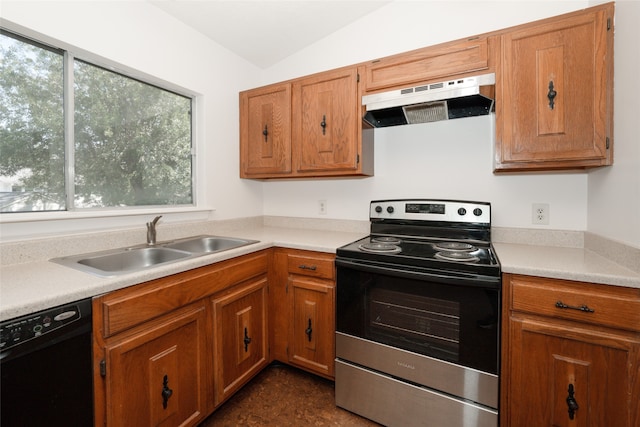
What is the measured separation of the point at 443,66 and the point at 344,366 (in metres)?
1.79

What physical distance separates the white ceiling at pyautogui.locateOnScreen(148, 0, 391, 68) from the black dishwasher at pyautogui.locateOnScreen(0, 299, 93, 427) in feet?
6.17

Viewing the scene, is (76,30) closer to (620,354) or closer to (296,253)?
(296,253)

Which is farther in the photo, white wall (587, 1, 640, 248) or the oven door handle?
the oven door handle

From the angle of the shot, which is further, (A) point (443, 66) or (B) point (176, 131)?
(B) point (176, 131)

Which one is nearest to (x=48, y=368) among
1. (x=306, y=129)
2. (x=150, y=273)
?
(x=150, y=273)

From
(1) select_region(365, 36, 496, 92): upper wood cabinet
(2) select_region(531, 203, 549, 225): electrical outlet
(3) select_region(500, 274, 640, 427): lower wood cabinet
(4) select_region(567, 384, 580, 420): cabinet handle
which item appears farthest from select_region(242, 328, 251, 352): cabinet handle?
(2) select_region(531, 203, 549, 225): electrical outlet

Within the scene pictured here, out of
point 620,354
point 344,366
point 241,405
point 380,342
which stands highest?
point 620,354

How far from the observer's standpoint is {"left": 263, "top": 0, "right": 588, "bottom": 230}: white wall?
1.74 metres

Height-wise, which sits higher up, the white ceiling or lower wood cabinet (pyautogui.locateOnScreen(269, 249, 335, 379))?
the white ceiling

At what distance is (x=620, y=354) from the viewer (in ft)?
3.68

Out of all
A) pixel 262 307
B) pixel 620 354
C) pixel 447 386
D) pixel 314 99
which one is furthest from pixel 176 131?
pixel 620 354

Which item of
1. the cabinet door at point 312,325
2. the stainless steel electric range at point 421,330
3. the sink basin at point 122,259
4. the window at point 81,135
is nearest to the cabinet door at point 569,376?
the stainless steel electric range at point 421,330

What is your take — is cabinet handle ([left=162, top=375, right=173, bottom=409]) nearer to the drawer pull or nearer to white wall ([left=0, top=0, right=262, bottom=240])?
white wall ([left=0, top=0, right=262, bottom=240])

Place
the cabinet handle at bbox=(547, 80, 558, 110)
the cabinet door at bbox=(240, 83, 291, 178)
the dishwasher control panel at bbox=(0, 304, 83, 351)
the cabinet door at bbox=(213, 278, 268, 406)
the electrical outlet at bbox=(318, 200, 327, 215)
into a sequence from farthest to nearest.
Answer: the electrical outlet at bbox=(318, 200, 327, 215) < the cabinet door at bbox=(240, 83, 291, 178) < the cabinet door at bbox=(213, 278, 268, 406) < the cabinet handle at bbox=(547, 80, 558, 110) < the dishwasher control panel at bbox=(0, 304, 83, 351)
